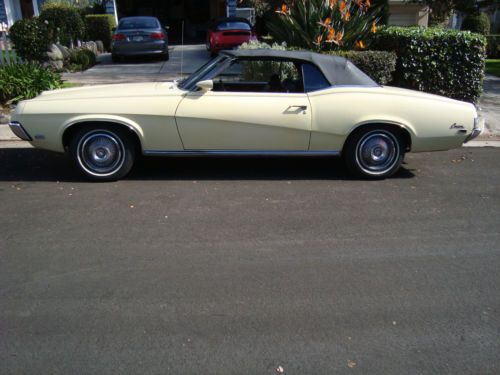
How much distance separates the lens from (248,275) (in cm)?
401

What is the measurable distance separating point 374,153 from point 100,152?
10.3 ft

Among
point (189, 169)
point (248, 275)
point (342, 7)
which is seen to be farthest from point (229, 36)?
point (248, 275)

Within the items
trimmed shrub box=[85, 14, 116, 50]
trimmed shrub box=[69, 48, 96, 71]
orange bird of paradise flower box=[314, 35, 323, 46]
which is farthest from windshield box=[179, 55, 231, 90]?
trimmed shrub box=[85, 14, 116, 50]

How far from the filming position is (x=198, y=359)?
305 centimetres

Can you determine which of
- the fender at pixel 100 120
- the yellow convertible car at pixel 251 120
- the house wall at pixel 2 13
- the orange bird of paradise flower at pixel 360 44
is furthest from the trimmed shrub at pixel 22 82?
the house wall at pixel 2 13

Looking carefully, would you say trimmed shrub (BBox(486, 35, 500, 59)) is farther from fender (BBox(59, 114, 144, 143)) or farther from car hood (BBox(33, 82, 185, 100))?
fender (BBox(59, 114, 144, 143))

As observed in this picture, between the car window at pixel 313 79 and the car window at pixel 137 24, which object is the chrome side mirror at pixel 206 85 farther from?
the car window at pixel 137 24

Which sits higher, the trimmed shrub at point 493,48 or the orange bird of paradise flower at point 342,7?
the orange bird of paradise flower at point 342,7

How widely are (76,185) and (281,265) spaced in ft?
9.65

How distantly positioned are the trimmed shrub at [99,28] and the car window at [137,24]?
11.4ft

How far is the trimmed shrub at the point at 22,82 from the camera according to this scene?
955 centimetres

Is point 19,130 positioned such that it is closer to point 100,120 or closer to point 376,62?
point 100,120

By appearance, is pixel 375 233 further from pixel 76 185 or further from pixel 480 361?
pixel 76 185

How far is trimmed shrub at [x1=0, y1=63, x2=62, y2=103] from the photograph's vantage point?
9547mm
